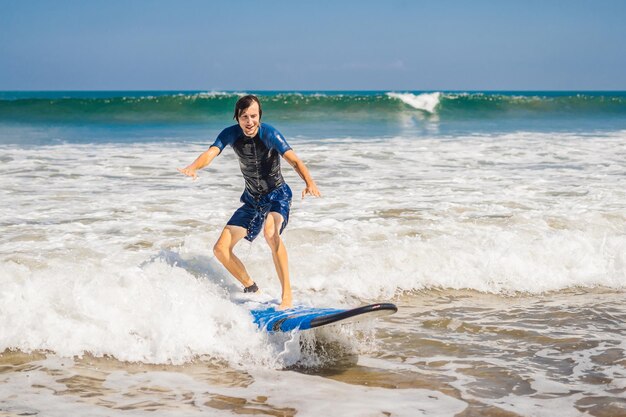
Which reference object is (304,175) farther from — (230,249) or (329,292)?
(329,292)

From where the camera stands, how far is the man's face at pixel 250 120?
524 cm

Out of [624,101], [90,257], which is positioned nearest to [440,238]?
[90,257]

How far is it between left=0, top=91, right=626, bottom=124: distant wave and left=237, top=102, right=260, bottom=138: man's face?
25200 mm

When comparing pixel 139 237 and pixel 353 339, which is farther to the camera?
pixel 139 237

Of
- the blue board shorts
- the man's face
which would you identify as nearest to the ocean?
the blue board shorts

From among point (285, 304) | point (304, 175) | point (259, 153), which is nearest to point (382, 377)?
point (285, 304)

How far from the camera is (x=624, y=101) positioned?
148 ft

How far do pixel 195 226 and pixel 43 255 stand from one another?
183 centimetres

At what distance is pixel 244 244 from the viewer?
7273 millimetres

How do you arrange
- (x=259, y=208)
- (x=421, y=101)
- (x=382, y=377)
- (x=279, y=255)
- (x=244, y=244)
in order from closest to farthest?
(x=382, y=377), (x=279, y=255), (x=259, y=208), (x=244, y=244), (x=421, y=101)

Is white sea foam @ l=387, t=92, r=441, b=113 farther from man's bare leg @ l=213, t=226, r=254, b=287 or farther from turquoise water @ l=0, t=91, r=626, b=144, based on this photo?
man's bare leg @ l=213, t=226, r=254, b=287

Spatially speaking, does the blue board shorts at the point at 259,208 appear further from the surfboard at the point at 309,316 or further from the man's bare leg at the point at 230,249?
the surfboard at the point at 309,316

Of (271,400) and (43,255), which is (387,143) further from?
(271,400)

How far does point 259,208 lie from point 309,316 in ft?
3.86
